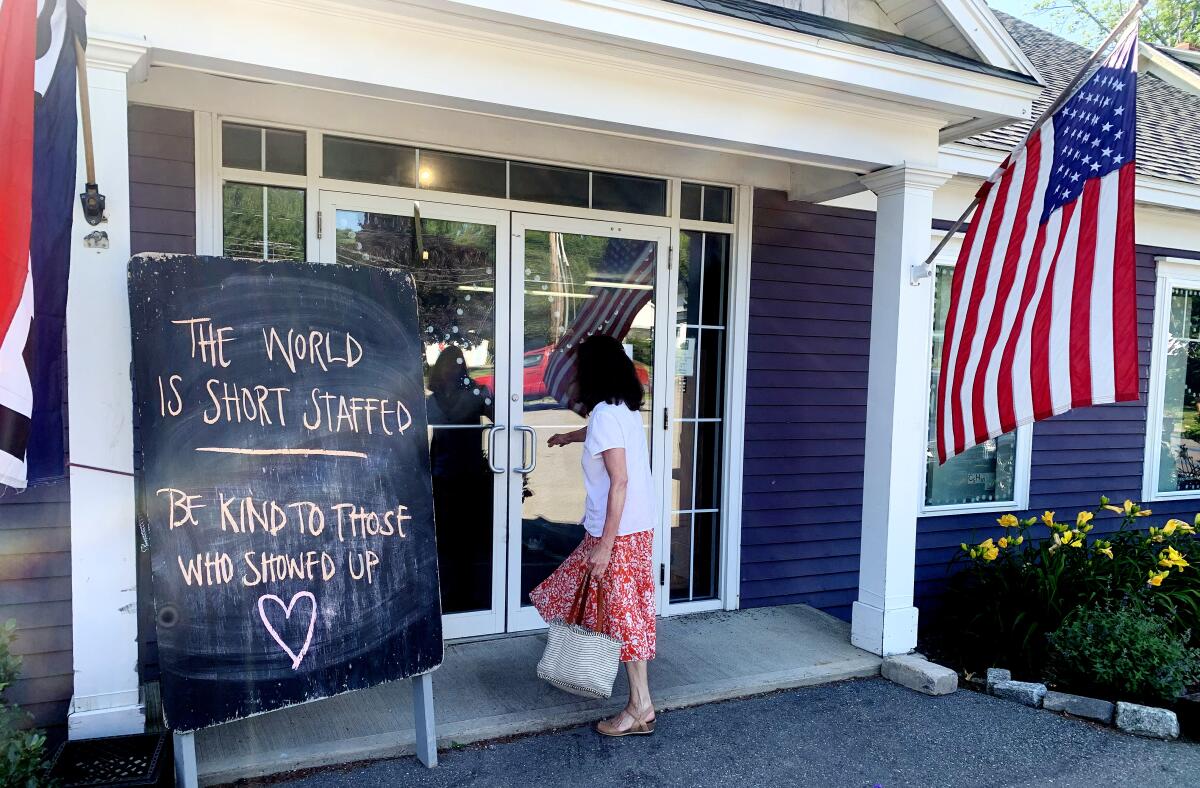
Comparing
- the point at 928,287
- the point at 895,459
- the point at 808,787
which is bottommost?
the point at 808,787

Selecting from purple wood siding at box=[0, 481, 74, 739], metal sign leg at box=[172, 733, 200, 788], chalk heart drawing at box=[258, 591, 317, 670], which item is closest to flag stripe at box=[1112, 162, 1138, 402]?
chalk heart drawing at box=[258, 591, 317, 670]

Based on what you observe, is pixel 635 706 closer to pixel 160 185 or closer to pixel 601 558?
pixel 601 558

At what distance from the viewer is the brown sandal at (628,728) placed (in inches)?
129

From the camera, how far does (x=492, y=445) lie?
13.4 feet

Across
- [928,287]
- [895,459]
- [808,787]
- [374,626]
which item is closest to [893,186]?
[928,287]

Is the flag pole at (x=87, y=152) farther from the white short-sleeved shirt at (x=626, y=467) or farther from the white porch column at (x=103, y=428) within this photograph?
the white short-sleeved shirt at (x=626, y=467)

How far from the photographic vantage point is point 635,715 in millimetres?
3287

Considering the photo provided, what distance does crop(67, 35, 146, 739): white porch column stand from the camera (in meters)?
2.56

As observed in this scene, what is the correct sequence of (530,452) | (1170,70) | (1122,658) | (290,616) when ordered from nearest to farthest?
(290,616) → (1122,658) → (530,452) → (1170,70)

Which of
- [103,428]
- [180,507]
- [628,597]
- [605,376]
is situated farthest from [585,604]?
[103,428]

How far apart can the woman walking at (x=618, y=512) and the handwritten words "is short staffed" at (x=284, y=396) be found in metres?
0.72

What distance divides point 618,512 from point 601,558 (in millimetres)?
198

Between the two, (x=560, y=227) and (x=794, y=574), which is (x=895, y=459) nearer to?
(x=794, y=574)

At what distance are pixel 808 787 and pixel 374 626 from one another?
68.6 inches
